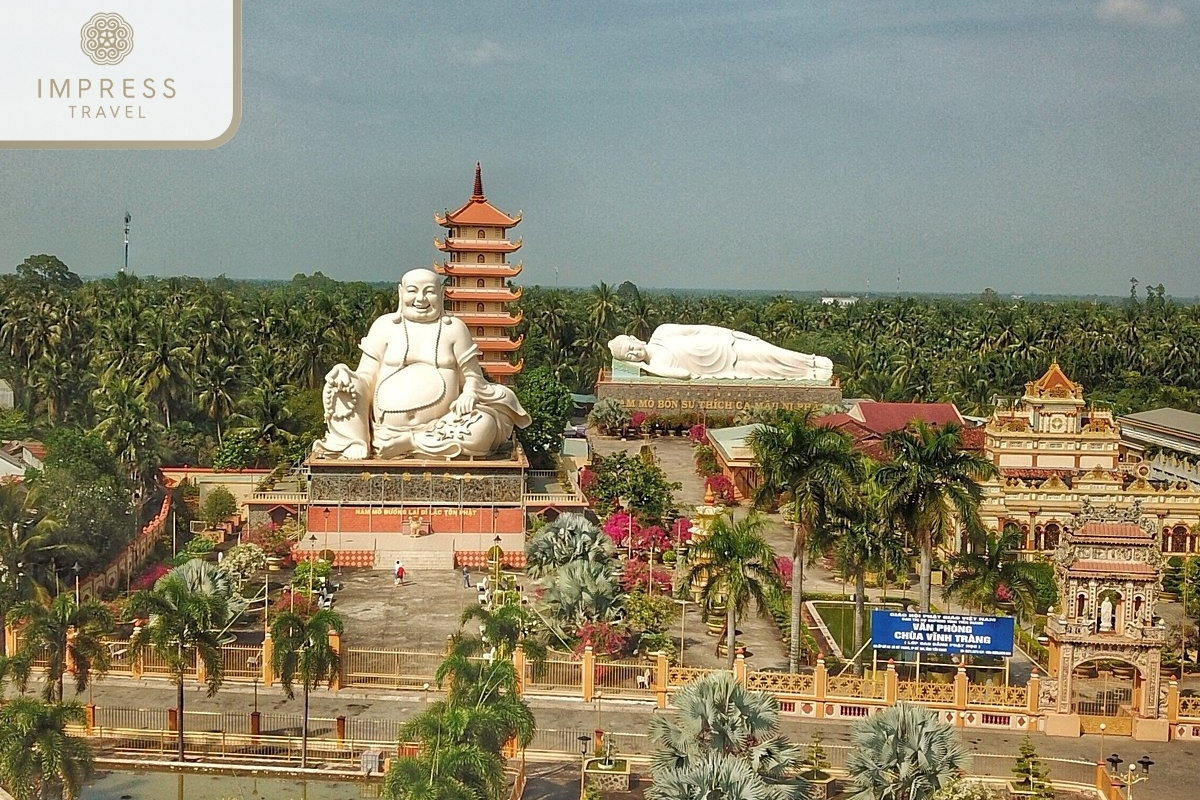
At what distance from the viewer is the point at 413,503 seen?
23.4 metres

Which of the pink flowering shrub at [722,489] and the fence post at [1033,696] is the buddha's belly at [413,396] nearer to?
the pink flowering shrub at [722,489]

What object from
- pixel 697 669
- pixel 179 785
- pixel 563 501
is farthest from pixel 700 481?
pixel 179 785

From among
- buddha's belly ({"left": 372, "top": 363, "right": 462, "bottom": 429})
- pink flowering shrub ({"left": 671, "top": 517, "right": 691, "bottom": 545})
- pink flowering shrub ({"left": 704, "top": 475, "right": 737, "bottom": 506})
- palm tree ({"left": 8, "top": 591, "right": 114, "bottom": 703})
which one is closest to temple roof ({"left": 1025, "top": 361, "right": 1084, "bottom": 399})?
pink flowering shrub ({"left": 704, "top": 475, "right": 737, "bottom": 506})

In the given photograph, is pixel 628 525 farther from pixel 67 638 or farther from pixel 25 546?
pixel 67 638

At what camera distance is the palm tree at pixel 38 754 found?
1167 centimetres

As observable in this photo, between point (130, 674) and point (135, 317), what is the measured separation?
2385 cm

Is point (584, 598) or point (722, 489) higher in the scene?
point (722, 489)

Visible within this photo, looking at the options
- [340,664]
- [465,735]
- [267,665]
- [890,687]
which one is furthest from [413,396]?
[465,735]

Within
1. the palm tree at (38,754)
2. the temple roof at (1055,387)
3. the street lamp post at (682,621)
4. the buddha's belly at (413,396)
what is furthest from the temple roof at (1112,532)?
the buddha's belly at (413,396)

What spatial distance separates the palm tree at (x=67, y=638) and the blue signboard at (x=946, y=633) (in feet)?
27.3

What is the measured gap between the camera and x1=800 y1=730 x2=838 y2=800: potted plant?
13383 mm

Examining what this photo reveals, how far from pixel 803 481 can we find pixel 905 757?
18.4ft

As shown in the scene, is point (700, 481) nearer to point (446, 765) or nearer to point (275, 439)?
point (275, 439)

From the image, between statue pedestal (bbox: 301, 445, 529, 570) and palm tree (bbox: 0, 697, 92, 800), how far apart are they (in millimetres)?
11103
